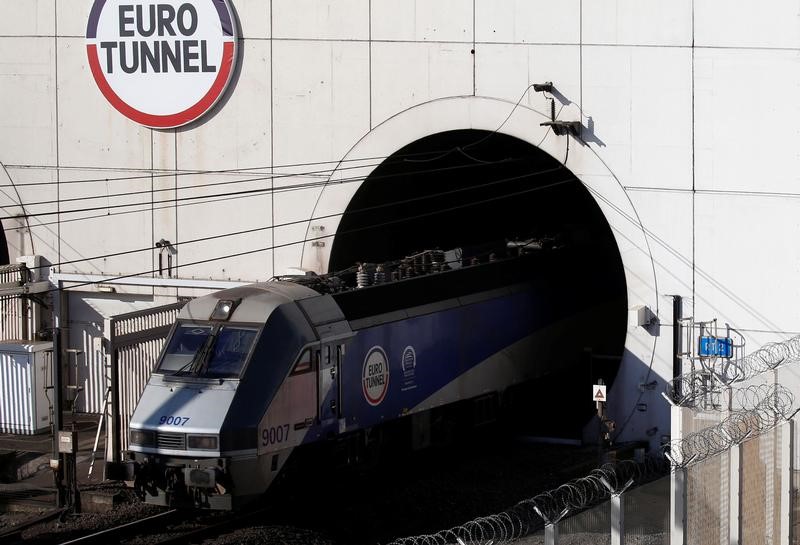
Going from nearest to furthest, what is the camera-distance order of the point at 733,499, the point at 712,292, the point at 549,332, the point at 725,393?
the point at 733,499, the point at 725,393, the point at 712,292, the point at 549,332

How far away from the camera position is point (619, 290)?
27.7 meters

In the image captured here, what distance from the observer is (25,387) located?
22.5 metres

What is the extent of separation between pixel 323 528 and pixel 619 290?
484 inches

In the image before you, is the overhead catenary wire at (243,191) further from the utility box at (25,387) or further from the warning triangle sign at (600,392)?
the warning triangle sign at (600,392)

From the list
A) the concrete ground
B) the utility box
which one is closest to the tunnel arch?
the utility box

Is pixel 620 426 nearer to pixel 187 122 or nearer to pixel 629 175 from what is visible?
pixel 629 175

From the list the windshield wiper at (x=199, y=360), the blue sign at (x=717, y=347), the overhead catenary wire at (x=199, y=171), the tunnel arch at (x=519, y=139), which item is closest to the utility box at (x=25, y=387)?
the overhead catenary wire at (x=199, y=171)

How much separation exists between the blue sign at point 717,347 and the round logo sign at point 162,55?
33.5 ft

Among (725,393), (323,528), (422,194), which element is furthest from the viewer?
(422,194)

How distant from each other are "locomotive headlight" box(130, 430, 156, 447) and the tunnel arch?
770 centimetres

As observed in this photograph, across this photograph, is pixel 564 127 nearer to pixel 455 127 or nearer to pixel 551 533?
pixel 455 127

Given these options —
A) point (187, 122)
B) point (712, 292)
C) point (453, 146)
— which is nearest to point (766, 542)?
point (712, 292)

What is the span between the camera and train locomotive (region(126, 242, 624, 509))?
16.7 metres

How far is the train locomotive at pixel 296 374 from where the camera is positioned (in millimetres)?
16688
